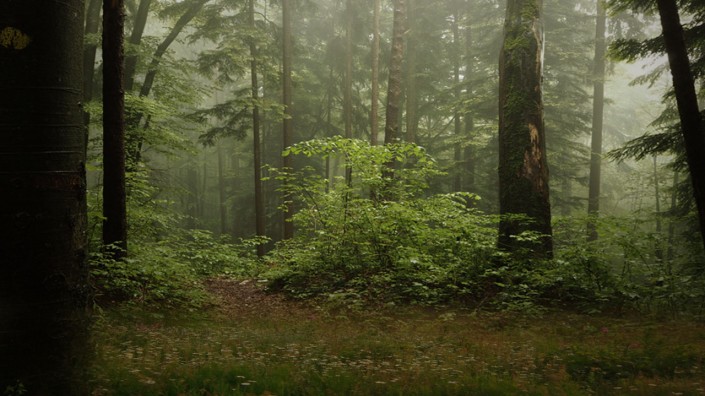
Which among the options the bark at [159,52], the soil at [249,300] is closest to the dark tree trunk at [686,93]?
the soil at [249,300]

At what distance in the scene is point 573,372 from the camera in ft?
13.2

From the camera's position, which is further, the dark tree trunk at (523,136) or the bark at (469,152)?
the bark at (469,152)

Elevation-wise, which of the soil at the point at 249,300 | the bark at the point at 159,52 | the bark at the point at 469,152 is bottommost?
the soil at the point at 249,300

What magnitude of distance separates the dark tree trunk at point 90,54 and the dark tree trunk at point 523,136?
11.7m

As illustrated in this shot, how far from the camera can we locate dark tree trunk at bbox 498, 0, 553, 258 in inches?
313

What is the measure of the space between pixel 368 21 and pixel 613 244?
19883mm

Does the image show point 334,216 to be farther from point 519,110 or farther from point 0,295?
point 0,295

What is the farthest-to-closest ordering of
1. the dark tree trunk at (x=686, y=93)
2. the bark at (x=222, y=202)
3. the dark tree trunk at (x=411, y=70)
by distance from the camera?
the bark at (x=222, y=202)
the dark tree trunk at (x=411, y=70)
the dark tree trunk at (x=686, y=93)

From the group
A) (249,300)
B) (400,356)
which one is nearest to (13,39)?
(400,356)

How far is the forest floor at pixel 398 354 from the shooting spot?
133 inches

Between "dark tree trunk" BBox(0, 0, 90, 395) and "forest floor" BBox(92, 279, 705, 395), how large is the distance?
558mm

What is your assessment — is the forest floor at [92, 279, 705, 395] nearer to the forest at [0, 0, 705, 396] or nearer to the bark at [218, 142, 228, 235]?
the forest at [0, 0, 705, 396]

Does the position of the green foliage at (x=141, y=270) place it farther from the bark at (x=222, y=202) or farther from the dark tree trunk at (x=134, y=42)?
the bark at (x=222, y=202)

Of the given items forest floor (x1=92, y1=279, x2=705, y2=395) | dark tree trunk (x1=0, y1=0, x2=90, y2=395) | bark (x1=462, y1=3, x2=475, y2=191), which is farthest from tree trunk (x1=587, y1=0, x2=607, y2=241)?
dark tree trunk (x1=0, y1=0, x2=90, y2=395)
